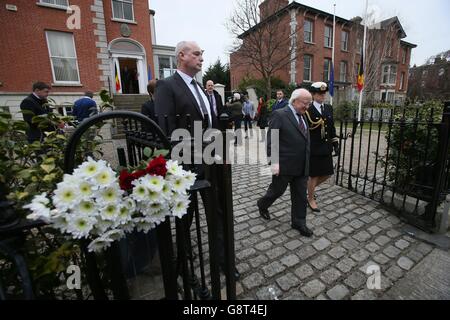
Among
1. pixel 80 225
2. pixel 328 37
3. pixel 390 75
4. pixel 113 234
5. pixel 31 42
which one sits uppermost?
pixel 328 37

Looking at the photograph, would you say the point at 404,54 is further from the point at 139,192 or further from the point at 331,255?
the point at 139,192

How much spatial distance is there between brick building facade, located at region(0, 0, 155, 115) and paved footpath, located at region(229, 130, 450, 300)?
13.4m

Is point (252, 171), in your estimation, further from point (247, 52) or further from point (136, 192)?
point (247, 52)

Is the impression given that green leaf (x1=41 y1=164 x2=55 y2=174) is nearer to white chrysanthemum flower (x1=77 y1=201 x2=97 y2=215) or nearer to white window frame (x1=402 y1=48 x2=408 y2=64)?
white chrysanthemum flower (x1=77 y1=201 x2=97 y2=215)

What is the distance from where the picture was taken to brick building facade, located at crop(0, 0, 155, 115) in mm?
11023

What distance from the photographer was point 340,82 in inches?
1002

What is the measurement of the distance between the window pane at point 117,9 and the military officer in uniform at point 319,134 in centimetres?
1515

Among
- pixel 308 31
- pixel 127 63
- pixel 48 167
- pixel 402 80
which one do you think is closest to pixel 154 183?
pixel 48 167

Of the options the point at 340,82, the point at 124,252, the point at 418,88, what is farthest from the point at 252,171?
the point at 418,88

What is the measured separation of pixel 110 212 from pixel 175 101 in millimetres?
1530

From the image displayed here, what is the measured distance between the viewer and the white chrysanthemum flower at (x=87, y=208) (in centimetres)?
93

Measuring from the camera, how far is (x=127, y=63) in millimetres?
16469

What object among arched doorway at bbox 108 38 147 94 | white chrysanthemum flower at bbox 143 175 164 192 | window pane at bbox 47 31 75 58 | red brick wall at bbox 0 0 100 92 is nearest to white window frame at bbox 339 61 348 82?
arched doorway at bbox 108 38 147 94

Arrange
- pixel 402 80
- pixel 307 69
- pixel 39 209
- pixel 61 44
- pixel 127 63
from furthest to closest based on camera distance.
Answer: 1. pixel 402 80
2. pixel 307 69
3. pixel 127 63
4. pixel 61 44
5. pixel 39 209
